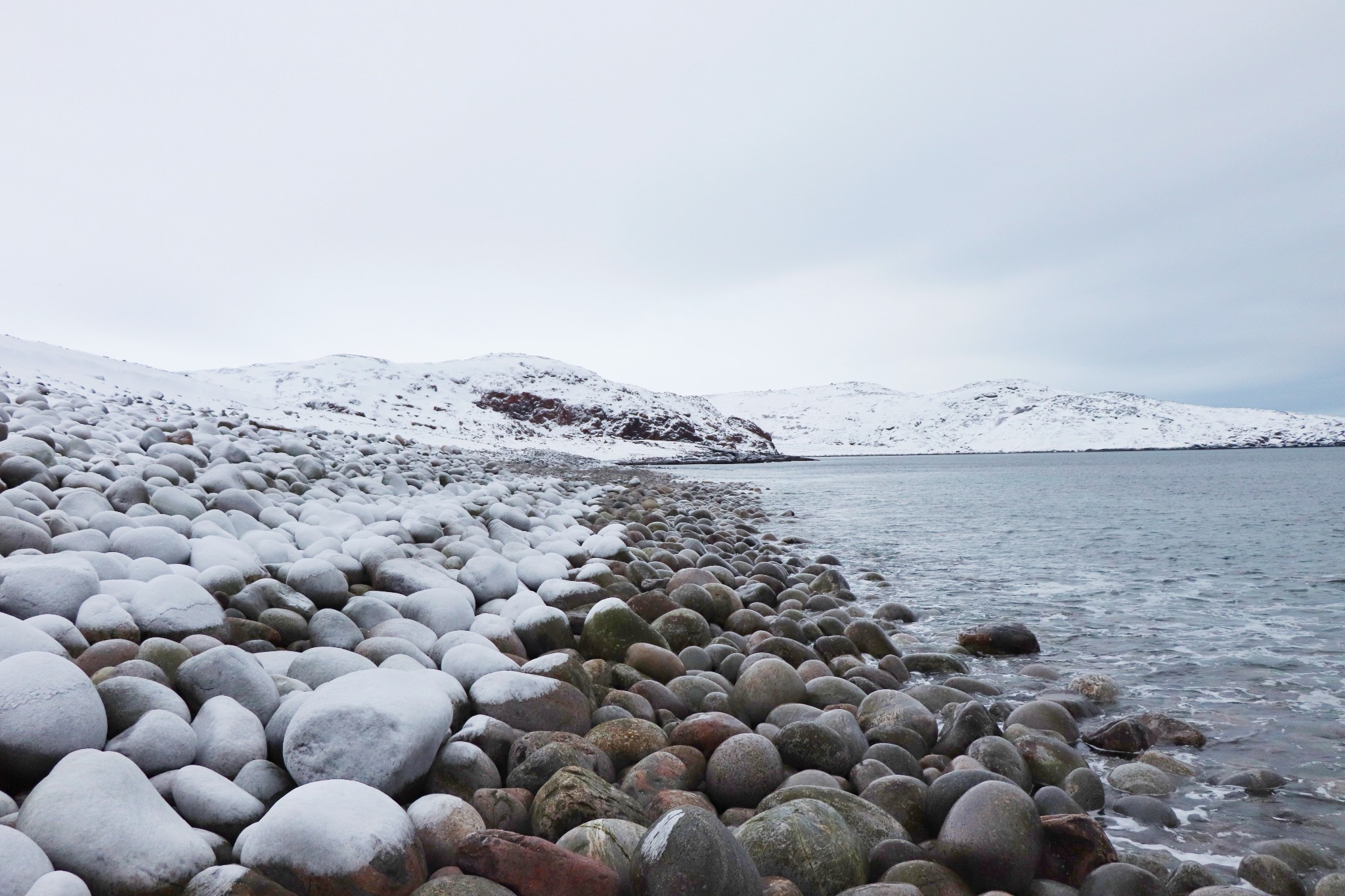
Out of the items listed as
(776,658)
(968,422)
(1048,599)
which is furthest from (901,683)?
(968,422)

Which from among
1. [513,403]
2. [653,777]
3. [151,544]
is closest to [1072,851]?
[653,777]

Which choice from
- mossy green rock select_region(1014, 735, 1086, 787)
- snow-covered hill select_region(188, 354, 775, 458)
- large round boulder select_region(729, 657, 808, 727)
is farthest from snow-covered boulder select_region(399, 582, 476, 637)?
snow-covered hill select_region(188, 354, 775, 458)

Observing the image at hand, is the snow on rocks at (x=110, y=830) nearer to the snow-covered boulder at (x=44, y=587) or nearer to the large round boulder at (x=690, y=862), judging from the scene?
the large round boulder at (x=690, y=862)

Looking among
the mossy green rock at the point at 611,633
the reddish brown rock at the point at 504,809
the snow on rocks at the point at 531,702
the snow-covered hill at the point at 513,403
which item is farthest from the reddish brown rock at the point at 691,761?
the snow-covered hill at the point at 513,403

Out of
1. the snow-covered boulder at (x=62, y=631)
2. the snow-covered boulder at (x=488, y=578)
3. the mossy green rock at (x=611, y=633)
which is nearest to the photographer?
the snow-covered boulder at (x=62, y=631)

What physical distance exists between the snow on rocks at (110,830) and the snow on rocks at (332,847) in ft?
0.45

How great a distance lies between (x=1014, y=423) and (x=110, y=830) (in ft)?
438

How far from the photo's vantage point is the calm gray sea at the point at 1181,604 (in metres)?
3.69

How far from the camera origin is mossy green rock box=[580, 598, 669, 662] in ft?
13.6

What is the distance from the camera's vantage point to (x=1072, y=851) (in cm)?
271

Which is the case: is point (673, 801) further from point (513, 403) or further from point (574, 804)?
point (513, 403)

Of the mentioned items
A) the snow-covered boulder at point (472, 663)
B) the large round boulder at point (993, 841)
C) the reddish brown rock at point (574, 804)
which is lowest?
the large round boulder at point (993, 841)

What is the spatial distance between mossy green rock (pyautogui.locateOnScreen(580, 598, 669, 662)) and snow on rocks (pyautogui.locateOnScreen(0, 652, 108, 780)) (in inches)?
93.1

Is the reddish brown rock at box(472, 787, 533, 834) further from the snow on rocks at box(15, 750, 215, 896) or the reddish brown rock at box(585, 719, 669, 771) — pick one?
the snow on rocks at box(15, 750, 215, 896)
